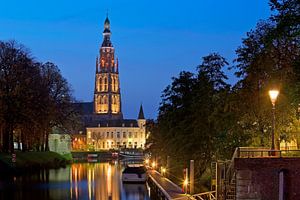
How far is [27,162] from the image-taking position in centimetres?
8612

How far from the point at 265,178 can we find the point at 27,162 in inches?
2385

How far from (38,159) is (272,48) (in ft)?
200

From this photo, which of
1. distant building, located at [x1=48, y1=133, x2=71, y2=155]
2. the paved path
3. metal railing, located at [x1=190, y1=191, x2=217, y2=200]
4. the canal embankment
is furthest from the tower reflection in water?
distant building, located at [x1=48, y1=133, x2=71, y2=155]

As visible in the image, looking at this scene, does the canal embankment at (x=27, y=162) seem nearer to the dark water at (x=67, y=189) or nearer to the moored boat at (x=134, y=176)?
the dark water at (x=67, y=189)

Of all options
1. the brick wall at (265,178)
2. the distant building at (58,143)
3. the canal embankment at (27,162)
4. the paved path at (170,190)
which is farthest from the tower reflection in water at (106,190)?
the distant building at (58,143)

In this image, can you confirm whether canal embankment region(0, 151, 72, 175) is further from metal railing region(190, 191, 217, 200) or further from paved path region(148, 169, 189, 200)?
metal railing region(190, 191, 217, 200)

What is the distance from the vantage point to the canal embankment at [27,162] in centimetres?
7700

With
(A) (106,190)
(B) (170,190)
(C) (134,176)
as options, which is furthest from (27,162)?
(B) (170,190)

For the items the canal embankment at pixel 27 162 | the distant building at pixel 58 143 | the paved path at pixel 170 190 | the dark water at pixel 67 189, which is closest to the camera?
the paved path at pixel 170 190

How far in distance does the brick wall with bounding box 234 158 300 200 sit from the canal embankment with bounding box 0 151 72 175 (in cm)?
5041

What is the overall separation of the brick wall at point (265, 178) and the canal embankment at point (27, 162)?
50.4m

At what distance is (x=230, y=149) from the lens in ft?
157

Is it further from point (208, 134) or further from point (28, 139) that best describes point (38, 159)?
point (208, 134)

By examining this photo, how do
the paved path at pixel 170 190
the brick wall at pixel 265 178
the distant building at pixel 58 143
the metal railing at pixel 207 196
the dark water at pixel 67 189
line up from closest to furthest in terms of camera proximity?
the brick wall at pixel 265 178 → the metal railing at pixel 207 196 → the paved path at pixel 170 190 → the dark water at pixel 67 189 → the distant building at pixel 58 143
